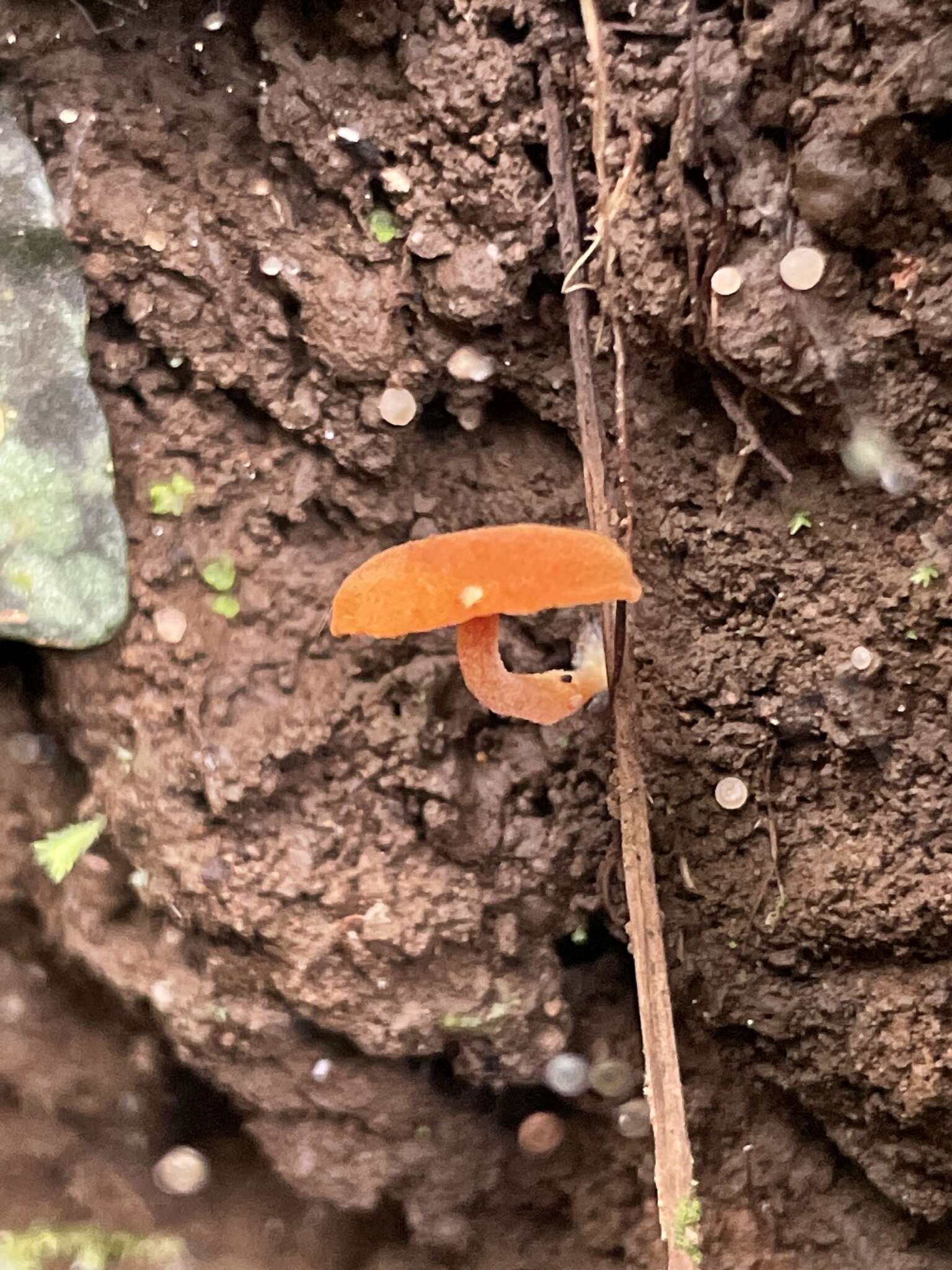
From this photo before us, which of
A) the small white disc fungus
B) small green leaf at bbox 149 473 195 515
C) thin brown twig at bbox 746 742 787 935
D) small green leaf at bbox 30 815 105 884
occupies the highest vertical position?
the small white disc fungus

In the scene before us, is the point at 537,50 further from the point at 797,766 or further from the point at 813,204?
the point at 797,766

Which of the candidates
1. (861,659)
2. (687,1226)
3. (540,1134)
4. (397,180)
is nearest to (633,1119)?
(540,1134)

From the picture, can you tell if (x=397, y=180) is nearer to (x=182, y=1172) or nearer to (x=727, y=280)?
(x=727, y=280)

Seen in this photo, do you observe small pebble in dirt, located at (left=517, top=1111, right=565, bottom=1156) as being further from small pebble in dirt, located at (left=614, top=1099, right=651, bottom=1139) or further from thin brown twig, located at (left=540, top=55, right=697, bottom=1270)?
thin brown twig, located at (left=540, top=55, right=697, bottom=1270)

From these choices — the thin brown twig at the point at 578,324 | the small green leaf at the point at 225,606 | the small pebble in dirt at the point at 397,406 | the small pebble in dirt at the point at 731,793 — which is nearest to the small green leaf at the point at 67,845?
the small green leaf at the point at 225,606

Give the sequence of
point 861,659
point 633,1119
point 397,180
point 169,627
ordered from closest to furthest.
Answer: point 861,659 < point 397,180 < point 169,627 < point 633,1119

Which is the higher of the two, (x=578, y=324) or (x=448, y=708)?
(x=578, y=324)

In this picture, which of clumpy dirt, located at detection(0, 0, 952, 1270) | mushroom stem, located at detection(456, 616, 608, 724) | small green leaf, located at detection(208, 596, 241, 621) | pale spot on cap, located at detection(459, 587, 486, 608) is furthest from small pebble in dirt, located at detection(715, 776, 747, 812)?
small green leaf, located at detection(208, 596, 241, 621)

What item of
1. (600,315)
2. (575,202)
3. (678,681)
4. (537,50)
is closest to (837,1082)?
(678,681)
